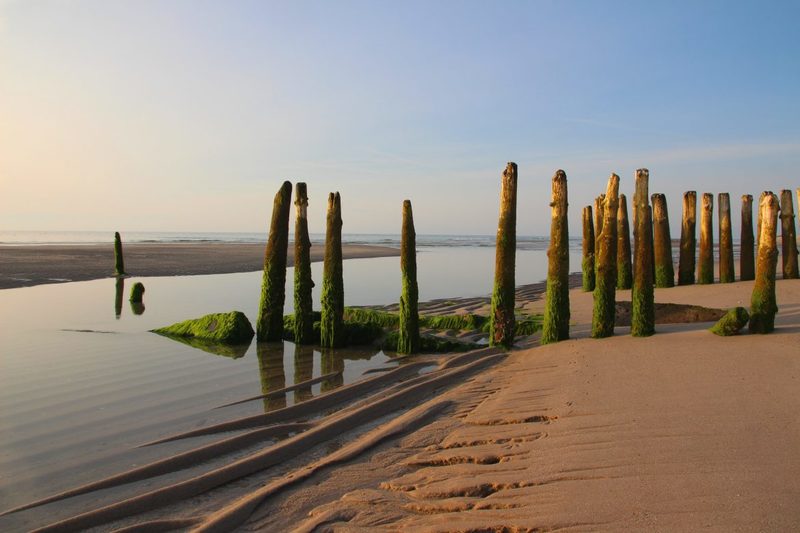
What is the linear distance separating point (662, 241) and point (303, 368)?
14.2m

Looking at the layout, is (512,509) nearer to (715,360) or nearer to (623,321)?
(715,360)

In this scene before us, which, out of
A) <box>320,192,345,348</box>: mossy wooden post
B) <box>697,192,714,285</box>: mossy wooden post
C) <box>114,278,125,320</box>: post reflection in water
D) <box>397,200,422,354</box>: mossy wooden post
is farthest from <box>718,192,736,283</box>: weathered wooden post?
<box>114,278,125,320</box>: post reflection in water

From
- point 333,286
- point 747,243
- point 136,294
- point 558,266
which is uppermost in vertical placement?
point 747,243

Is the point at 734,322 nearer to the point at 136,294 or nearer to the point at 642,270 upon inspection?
the point at 642,270

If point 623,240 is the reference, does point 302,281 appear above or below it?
below

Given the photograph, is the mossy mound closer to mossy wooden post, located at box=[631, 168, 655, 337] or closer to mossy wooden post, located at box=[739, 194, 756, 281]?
mossy wooden post, located at box=[631, 168, 655, 337]

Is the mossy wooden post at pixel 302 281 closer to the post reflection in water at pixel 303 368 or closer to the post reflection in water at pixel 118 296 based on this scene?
the post reflection in water at pixel 303 368

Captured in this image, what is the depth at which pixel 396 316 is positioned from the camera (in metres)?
13.7

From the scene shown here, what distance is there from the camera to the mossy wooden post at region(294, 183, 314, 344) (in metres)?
12.9

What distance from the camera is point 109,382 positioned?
31.1ft

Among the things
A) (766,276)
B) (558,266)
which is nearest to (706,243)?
(766,276)

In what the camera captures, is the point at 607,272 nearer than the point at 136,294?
Yes

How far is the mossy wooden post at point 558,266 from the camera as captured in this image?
10953 mm

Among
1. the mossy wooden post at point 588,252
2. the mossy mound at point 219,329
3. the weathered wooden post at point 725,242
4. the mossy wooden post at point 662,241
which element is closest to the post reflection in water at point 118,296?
the mossy mound at point 219,329
